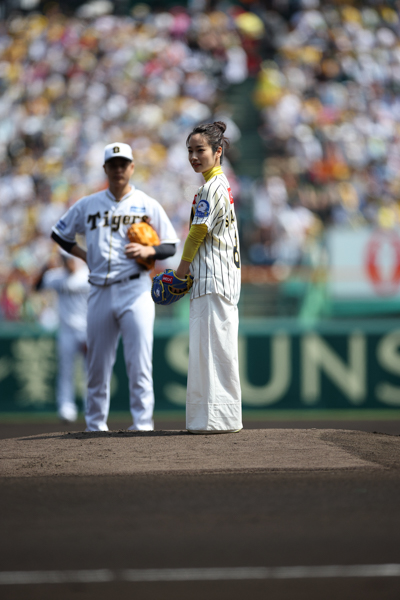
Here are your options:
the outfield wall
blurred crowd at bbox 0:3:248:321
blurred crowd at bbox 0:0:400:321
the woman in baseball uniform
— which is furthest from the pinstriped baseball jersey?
blurred crowd at bbox 0:3:248:321

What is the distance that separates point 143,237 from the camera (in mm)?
6094

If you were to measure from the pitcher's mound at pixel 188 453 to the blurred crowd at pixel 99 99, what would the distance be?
9.22m

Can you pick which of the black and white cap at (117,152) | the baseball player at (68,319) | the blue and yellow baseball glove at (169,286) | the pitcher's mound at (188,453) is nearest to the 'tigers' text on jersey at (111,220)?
the black and white cap at (117,152)

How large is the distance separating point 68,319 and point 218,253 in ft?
15.1

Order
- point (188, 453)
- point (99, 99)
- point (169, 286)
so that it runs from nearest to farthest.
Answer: point (188, 453), point (169, 286), point (99, 99)

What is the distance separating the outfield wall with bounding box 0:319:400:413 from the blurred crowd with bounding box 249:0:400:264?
6.95 feet

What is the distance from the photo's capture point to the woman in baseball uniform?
544 centimetres

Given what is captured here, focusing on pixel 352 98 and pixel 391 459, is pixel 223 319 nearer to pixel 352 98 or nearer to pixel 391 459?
pixel 391 459

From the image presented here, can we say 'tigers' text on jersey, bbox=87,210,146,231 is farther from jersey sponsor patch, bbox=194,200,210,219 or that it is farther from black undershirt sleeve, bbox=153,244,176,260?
jersey sponsor patch, bbox=194,200,210,219

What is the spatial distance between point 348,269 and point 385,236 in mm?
712

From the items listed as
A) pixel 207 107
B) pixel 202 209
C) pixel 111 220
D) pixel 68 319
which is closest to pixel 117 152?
pixel 111 220

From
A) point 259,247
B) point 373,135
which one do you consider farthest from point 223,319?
point 373,135

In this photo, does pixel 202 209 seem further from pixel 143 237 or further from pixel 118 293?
pixel 118 293

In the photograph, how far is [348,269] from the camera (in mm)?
11625
